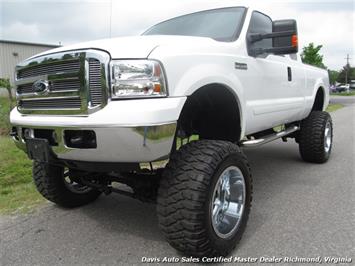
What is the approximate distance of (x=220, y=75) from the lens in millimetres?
2947

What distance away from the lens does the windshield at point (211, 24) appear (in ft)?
11.7

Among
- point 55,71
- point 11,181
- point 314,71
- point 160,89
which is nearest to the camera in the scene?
point 160,89

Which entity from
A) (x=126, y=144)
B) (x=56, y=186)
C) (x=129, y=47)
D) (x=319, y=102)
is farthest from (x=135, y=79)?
(x=319, y=102)

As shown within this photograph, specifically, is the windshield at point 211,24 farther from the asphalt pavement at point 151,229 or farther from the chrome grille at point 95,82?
the asphalt pavement at point 151,229

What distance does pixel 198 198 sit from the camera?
2.47 metres

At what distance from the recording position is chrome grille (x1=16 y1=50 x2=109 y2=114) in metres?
2.38

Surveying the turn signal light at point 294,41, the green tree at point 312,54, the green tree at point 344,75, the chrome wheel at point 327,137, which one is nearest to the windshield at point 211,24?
the turn signal light at point 294,41

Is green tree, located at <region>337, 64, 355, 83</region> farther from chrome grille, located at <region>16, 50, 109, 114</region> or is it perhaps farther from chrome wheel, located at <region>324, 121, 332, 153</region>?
chrome grille, located at <region>16, 50, 109, 114</region>

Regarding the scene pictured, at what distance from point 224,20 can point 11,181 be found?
3.35m

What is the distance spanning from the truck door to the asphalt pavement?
87cm

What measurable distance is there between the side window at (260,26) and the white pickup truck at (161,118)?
0.21 m

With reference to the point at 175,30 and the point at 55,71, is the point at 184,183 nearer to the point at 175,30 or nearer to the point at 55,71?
the point at 55,71

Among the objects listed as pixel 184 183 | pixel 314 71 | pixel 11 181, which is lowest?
pixel 11 181

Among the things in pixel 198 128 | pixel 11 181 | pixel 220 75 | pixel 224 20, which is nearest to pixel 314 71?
pixel 224 20
